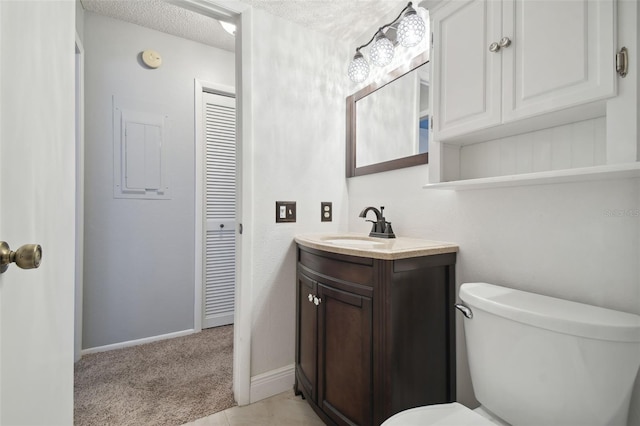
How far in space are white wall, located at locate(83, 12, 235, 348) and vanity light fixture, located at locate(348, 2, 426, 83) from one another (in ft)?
4.73

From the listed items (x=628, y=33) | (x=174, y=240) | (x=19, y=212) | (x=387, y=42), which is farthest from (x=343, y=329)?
(x=174, y=240)

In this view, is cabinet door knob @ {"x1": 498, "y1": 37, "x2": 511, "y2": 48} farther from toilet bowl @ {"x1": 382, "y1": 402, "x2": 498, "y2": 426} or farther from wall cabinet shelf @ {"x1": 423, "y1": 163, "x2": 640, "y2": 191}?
toilet bowl @ {"x1": 382, "y1": 402, "x2": 498, "y2": 426}

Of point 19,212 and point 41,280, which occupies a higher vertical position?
point 19,212

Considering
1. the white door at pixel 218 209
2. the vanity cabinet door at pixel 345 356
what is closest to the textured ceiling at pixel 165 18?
the white door at pixel 218 209

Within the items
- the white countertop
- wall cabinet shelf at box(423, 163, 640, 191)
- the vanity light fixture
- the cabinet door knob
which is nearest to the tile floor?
the white countertop

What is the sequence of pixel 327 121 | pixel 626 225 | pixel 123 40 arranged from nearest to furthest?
pixel 626 225 < pixel 327 121 < pixel 123 40

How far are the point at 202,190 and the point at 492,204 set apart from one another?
2.20 m

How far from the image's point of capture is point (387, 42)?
1.56 metres

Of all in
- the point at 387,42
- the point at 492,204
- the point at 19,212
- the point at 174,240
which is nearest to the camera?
the point at 19,212

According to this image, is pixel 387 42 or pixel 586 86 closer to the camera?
pixel 586 86

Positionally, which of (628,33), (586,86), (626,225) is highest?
(628,33)

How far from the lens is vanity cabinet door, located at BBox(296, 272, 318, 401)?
1.36 m

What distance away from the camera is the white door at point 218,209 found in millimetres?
2533

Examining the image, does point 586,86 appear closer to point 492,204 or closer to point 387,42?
point 492,204
